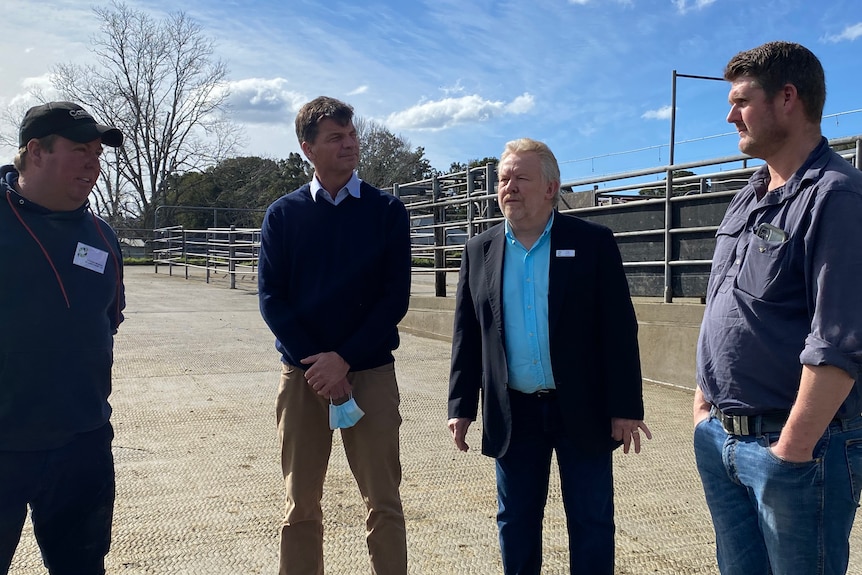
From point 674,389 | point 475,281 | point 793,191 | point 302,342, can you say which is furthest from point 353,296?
point 674,389

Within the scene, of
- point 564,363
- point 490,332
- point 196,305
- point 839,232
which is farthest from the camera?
point 196,305

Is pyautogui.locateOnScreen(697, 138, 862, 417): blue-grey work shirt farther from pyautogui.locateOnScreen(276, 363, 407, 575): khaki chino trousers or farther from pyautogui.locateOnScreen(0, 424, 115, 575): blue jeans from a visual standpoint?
pyautogui.locateOnScreen(0, 424, 115, 575): blue jeans

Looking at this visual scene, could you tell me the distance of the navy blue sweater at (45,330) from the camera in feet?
7.25

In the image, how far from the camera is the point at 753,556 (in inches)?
78.4

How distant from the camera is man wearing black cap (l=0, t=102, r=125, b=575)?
221cm

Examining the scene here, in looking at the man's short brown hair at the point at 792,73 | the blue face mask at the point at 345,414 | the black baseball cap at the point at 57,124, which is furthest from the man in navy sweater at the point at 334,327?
the man's short brown hair at the point at 792,73

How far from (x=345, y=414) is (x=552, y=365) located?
0.84 meters

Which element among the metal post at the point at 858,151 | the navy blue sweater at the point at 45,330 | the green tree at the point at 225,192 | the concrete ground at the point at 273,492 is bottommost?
the concrete ground at the point at 273,492

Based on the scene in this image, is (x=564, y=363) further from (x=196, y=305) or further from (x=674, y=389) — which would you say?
(x=196, y=305)

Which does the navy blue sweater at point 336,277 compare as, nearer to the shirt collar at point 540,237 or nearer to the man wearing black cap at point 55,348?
the shirt collar at point 540,237

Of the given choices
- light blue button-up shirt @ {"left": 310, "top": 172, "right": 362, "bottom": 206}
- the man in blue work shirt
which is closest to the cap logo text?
light blue button-up shirt @ {"left": 310, "top": 172, "right": 362, "bottom": 206}

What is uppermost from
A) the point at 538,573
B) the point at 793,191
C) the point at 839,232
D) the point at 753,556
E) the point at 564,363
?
the point at 793,191

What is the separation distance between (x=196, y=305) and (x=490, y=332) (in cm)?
1104

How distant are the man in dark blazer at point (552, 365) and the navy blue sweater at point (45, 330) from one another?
4.61 ft
